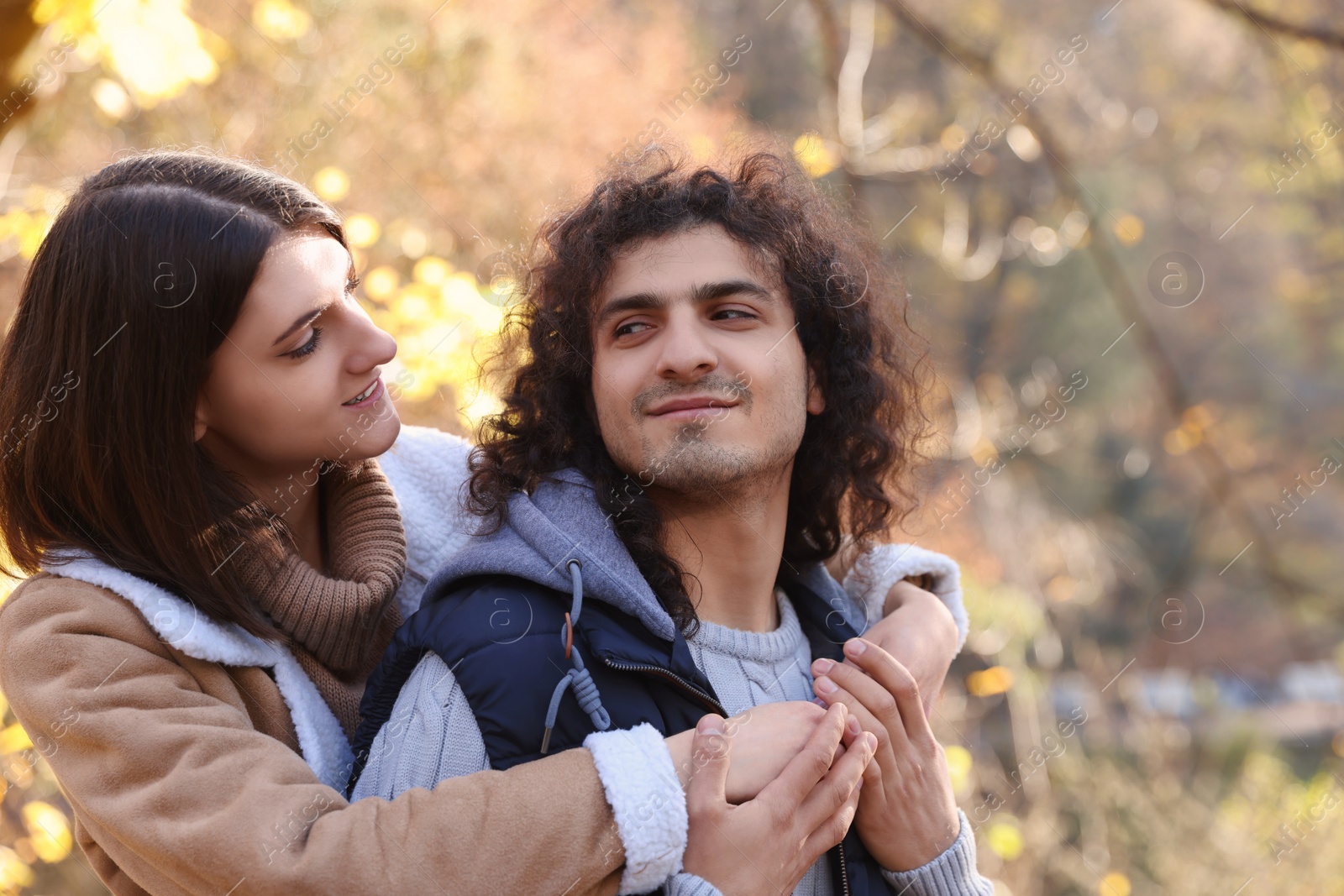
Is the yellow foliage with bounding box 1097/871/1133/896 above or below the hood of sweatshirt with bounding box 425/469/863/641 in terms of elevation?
below

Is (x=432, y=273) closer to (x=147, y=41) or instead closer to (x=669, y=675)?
(x=147, y=41)

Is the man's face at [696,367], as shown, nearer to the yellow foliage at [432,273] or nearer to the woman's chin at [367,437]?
the woman's chin at [367,437]

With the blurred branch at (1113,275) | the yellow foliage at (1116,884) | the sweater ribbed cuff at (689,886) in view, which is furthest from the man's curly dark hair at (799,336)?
the yellow foliage at (1116,884)

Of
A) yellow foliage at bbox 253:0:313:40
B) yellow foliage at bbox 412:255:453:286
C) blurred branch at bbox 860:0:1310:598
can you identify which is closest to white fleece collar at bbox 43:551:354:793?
yellow foliage at bbox 412:255:453:286

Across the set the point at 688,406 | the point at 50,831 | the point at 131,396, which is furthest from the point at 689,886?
the point at 50,831

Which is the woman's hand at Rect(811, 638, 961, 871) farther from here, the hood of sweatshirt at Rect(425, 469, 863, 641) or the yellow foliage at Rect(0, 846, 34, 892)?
the yellow foliage at Rect(0, 846, 34, 892)

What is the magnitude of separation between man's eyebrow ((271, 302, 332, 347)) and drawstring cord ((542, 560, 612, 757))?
769mm

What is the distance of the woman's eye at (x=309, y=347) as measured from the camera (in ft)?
7.13

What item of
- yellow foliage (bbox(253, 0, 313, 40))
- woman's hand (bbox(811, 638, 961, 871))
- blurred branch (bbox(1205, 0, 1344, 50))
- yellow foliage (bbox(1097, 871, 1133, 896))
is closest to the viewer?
woman's hand (bbox(811, 638, 961, 871))

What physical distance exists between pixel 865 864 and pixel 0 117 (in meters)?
2.69

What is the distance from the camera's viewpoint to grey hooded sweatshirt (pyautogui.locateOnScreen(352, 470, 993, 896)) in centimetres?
174

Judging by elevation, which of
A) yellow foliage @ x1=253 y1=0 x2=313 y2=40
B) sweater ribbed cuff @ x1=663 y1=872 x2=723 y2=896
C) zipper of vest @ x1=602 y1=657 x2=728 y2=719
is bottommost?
sweater ribbed cuff @ x1=663 y1=872 x2=723 y2=896

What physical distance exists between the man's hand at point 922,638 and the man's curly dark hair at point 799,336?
274 millimetres

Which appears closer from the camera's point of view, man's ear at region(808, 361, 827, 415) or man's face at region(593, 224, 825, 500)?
man's face at region(593, 224, 825, 500)
